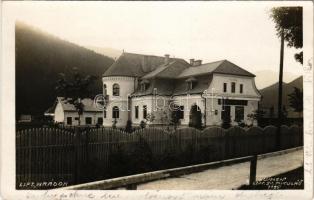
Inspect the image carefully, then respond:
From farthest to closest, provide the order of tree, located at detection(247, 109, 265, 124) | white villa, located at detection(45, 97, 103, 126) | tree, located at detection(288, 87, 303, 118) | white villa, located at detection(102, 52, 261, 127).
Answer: tree, located at detection(247, 109, 265, 124), white villa, located at detection(102, 52, 261, 127), tree, located at detection(288, 87, 303, 118), white villa, located at detection(45, 97, 103, 126)

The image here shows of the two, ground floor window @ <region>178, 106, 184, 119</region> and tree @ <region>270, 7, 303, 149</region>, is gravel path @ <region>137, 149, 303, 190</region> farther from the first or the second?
tree @ <region>270, 7, 303, 149</region>

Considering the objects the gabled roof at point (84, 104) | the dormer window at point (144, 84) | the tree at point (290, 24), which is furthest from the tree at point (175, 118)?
the tree at point (290, 24)

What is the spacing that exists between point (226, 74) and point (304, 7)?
4.24 ft

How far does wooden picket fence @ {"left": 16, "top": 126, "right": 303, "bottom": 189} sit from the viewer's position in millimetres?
3592

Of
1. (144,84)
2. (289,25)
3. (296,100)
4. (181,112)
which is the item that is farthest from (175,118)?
(289,25)

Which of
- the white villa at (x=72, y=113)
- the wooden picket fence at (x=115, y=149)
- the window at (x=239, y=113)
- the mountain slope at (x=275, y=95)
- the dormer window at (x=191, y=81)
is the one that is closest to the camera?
the wooden picket fence at (x=115, y=149)

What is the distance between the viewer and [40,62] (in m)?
3.68

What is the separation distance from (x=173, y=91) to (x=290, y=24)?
161 centimetres

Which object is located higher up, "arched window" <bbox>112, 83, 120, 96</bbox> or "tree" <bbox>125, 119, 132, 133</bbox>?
"arched window" <bbox>112, 83, 120, 96</bbox>

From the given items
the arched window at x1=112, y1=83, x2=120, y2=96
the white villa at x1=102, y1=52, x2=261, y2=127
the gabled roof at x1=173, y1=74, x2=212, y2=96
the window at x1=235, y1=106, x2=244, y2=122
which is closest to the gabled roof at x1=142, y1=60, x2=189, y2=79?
the white villa at x1=102, y1=52, x2=261, y2=127

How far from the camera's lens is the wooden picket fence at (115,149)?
359cm

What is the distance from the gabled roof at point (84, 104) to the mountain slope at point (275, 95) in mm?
2131

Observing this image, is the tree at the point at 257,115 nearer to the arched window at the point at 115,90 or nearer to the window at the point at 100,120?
the arched window at the point at 115,90

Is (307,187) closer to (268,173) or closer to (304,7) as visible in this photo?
(268,173)
